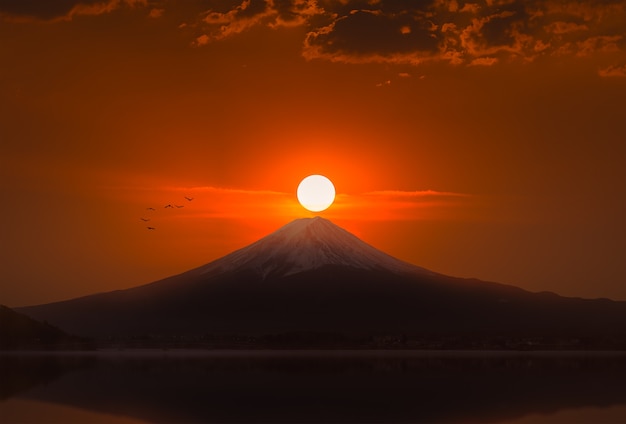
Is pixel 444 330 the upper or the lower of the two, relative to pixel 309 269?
lower

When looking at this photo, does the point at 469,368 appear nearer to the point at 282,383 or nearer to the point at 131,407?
the point at 282,383

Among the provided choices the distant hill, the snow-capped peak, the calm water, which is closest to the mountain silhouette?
the snow-capped peak

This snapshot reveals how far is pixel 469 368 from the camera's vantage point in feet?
224

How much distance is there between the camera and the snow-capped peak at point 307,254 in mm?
169500

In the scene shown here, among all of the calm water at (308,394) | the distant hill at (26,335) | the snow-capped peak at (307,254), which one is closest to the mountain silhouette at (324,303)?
the snow-capped peak at (307,254)

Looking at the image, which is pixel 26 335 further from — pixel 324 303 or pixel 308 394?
pixel 308 394

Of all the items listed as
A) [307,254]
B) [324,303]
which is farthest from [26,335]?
[307,254]

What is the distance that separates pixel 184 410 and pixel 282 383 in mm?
14243

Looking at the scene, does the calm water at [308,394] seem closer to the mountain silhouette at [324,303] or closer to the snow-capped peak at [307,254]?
the mountain silhouette at [324,303]

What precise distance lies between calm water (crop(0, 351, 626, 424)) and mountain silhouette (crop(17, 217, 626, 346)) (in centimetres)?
7300

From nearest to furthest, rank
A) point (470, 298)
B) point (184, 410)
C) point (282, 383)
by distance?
point (184, 410) → point (282, 383) → point (470, 298)

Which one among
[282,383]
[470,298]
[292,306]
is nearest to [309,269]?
[292,306]

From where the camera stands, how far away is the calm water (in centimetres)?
3828

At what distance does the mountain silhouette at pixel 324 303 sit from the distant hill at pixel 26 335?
74.0ft
